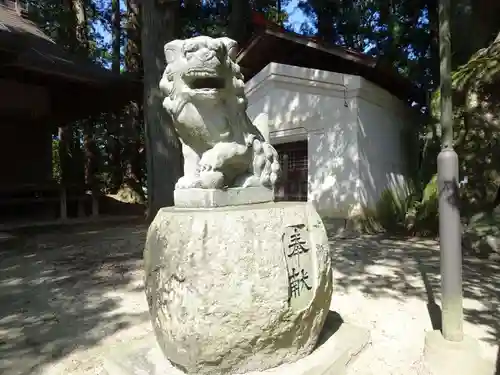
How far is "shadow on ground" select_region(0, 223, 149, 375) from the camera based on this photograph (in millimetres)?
3023

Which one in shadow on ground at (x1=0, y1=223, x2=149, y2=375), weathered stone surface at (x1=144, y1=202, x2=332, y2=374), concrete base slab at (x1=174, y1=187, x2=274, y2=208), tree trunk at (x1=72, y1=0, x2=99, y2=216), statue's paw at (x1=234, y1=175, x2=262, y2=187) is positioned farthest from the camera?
tree trunk at (x1=72, y1=0, x2=99, y2=216)

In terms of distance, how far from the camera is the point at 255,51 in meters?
9.54

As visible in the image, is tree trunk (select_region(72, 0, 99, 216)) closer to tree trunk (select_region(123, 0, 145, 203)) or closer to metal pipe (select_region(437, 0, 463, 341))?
tree trunk (select_region(123, 0, 145, 203))

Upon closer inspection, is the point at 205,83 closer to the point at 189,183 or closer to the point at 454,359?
the point at 189,183

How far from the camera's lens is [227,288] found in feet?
6.93

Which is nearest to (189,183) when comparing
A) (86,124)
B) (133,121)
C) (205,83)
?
(205,83)

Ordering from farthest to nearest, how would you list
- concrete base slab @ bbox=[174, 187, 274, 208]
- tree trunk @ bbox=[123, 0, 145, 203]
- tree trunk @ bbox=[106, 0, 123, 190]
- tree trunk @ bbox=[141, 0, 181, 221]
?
tree trunk @ bbox=[106, 0, 123, 190], tree trunk @ bbox=[123, 0, 145, 203], tree trunk @ bbox=[141, 0, 181, 221], concrete base slab @ bbox=[174, 187, 274, 208]

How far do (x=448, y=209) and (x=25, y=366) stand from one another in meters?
3.20

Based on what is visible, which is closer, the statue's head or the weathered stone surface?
the weathered stone surface

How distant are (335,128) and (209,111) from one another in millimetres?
6006

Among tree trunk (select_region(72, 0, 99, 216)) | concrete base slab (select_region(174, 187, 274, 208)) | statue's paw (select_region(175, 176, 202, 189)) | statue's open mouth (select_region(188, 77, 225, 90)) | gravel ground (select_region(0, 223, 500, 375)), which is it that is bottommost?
gravel ground (select_region(0, 223, 500, 375))

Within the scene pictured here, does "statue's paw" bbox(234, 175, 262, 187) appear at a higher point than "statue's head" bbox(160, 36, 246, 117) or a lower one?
lower

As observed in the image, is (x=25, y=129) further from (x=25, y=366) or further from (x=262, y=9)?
(x=262, y=9)

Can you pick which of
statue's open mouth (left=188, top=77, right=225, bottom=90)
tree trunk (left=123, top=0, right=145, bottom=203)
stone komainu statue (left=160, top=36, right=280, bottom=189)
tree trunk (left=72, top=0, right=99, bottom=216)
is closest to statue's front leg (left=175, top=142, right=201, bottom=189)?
stone komainu statue (left=160, top=36, right=280, bottom=189)
